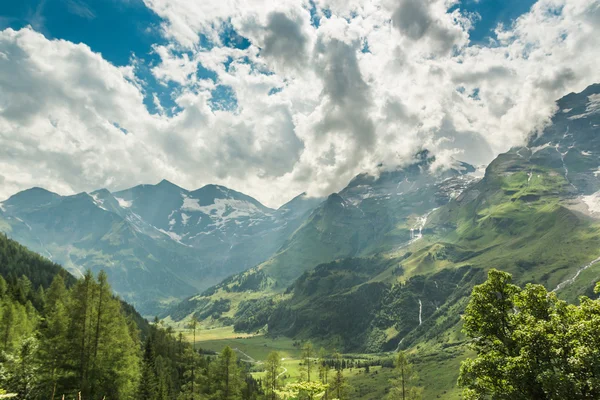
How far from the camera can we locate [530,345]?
73.8 ft

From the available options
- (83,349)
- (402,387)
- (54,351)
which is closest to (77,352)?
(83,349)

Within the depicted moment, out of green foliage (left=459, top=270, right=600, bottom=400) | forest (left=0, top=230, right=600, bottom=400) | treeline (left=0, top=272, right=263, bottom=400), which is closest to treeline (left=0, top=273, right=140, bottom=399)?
treeline (left=0, top=272, right=263, bottom=400)

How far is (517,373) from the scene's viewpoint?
22.6 meters

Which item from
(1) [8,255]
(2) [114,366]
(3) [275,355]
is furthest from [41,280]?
(2) [114,366]

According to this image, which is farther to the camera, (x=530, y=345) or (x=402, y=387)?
(x=402, y=387)

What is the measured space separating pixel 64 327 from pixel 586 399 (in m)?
52.3

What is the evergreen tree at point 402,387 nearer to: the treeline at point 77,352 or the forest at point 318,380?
the forest at point 318,380

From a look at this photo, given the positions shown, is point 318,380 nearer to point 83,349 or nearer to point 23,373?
point 23,373

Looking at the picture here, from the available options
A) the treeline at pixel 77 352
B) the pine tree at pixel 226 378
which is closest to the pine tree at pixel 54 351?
the treeline at pixel 77 352

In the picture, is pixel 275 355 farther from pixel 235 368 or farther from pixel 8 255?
pixel 8 255

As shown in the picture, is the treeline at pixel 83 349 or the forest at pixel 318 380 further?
the treeline at pixel 83 349

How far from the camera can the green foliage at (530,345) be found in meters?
20.2

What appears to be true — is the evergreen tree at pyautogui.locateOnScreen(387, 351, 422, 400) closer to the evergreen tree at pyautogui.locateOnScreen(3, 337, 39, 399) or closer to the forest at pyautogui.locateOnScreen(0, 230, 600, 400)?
the forest at pyautogui.locateOnScreen(0, 230, 600, 400)

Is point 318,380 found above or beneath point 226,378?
above
